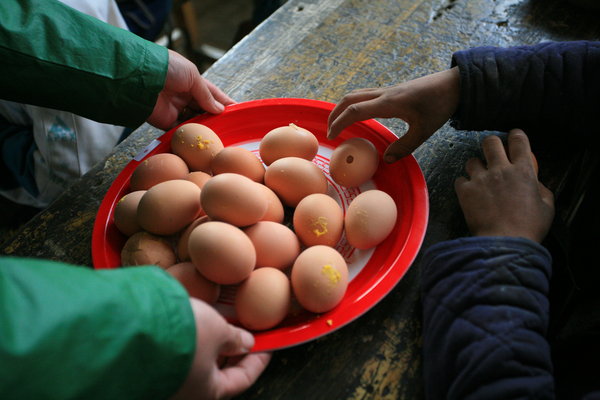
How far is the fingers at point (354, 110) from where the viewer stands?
82cm

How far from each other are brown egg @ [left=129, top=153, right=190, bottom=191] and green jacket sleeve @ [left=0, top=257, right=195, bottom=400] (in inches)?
12.0

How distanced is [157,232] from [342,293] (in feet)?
1.13

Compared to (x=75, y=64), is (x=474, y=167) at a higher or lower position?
lower

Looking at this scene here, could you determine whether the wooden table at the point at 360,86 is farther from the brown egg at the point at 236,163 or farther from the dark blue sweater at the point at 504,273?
the brown egg at the point at 236,163

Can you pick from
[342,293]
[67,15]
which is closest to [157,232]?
[342,293]

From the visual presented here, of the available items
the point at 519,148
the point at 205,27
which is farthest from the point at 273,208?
the point at 205,27

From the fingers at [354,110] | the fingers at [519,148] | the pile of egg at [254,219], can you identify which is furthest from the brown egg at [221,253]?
the fingers at [519,148]

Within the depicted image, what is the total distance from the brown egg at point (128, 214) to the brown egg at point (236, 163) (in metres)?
0.16

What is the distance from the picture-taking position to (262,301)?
0.64m

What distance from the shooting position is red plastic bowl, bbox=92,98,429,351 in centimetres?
64

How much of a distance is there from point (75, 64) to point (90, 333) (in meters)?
0.60

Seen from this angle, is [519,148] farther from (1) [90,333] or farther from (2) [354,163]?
(1) [90,333]

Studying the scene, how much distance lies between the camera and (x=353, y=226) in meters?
0.73

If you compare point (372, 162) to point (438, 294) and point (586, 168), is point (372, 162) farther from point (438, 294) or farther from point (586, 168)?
point (586, 168)
